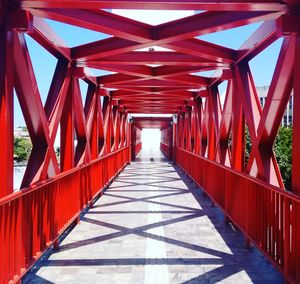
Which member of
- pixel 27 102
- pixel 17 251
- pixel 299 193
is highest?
pixel 27 102

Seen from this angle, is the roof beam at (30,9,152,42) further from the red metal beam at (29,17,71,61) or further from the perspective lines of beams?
the red metal beam at (29,17,71,61)

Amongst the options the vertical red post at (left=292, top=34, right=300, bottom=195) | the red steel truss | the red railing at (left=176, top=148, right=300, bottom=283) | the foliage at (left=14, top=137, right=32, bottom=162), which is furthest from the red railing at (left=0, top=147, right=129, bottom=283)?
the foliage at (left=14, top=137, right=32, bottom=162)

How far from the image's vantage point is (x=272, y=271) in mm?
4559

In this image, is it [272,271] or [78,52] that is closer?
[272,271]

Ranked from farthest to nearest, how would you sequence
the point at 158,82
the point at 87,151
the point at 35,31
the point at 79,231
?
the point at 158,82 < the point at 87,151 < the point at 79,231 < the point at 35,31

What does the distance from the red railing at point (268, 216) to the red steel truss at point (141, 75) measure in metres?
0.01

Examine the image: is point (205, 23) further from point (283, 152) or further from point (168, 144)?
point (168, 144)

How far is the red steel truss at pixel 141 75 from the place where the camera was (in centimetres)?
409

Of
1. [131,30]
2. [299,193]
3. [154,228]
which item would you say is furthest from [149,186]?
[299,193]

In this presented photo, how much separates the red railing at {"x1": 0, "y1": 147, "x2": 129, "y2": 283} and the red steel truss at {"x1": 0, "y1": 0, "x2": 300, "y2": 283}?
0.01 metres

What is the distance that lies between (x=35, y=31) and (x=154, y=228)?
391 centimetres

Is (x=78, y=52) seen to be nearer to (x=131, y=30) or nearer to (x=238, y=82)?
(x=131, y=30)

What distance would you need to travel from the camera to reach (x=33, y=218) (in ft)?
14.1

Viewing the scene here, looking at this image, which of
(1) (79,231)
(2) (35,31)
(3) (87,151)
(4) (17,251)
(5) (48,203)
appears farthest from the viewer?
(3) (87,151)
